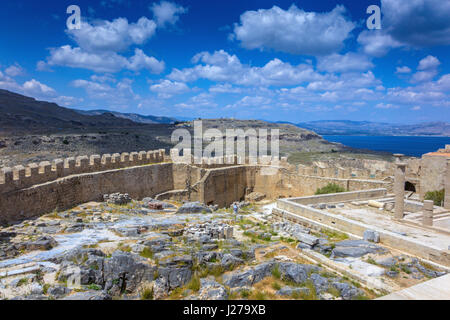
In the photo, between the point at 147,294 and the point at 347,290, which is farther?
the point at 147,294

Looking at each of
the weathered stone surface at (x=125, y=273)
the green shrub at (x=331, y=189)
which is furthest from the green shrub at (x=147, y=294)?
the green shrub at (x=331, y=189)

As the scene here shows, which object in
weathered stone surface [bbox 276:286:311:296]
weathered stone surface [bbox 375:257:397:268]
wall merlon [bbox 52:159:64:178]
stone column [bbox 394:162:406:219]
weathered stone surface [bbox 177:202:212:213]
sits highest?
wall merlon [bbox 52:159:64:178]

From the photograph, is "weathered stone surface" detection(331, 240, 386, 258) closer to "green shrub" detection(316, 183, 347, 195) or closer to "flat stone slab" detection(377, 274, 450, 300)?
"flat stone slab" detection(377, 274, 450, 300)

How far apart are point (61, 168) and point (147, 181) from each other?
4.39 meters

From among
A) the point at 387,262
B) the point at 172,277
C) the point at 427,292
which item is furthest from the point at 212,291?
the point at 387,262

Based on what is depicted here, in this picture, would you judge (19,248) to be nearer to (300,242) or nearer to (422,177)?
(300,242)

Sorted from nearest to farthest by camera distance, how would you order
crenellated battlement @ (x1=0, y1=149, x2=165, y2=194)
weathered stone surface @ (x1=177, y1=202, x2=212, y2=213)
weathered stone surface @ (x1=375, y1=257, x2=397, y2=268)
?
weathered stone surface @ (x1=375, y1=257, x2=397, y2=268) < crenellated battlement @ (x1=0, y1=149, x2=165, y2=194) < weathered stone surface @ (x1=177, y1=202, x2=212, y2=213)

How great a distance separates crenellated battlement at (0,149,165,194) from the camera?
10562 mm

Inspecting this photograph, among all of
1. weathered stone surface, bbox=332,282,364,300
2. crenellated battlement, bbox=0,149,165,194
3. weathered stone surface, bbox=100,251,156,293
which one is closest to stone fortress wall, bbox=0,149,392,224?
crenellated battlement, bbox=0,149,165,194

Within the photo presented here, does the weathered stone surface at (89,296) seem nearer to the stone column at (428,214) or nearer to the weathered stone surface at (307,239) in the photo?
the weathered stone surface at (307,239)

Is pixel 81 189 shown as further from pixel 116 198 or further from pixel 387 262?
pixel 387 262

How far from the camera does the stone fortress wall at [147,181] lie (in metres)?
11.0

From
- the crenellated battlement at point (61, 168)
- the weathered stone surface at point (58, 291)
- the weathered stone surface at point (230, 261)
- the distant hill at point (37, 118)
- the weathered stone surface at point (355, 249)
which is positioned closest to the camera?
the weathered stone surface at point (58, 291)

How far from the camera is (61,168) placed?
12844mm
